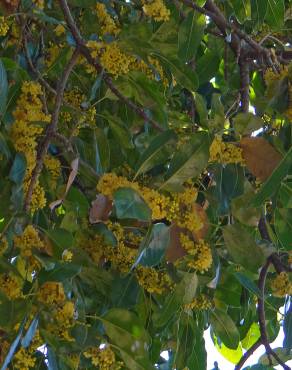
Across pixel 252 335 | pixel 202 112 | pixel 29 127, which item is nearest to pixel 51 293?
pixel 29 127

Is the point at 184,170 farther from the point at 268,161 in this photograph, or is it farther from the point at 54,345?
the point at 54,345

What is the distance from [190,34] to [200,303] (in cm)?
48

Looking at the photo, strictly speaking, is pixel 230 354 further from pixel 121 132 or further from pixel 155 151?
pixel 155 151

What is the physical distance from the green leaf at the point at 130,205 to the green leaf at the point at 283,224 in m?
0.35

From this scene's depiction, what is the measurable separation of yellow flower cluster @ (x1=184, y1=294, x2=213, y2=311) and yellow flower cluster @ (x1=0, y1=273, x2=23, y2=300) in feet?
1.04

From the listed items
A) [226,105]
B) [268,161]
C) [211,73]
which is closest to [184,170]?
[268,161]

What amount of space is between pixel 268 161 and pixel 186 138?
6.4 inches

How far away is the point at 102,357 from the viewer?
4.30ft

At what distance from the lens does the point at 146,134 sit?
1554mm

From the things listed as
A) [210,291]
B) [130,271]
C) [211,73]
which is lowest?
[210,291]

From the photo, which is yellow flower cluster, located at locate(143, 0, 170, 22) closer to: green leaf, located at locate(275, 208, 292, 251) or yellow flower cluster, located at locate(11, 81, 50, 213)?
yellow flower cluster, located at locate(11, 81, 50, 213)

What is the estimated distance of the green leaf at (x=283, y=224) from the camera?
4.87 feet

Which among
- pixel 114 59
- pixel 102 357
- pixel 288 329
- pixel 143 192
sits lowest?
pixel 288 329

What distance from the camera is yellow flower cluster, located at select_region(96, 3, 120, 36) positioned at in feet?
4.90
